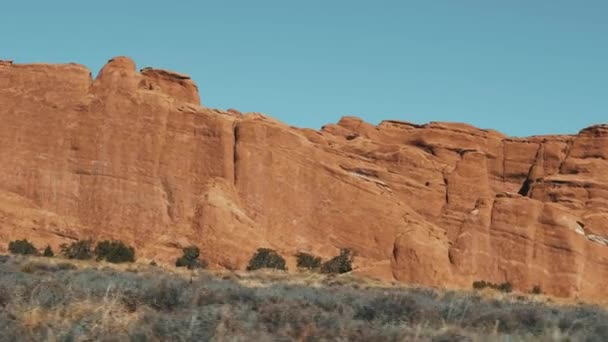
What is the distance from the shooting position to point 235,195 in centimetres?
5209

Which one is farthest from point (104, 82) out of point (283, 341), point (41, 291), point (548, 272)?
point (283, 341)

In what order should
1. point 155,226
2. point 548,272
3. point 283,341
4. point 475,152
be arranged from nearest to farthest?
point 283,341 < point 155,226 < point 548,272 < point 475,152

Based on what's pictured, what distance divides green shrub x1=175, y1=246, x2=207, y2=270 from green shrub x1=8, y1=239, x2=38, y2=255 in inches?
320

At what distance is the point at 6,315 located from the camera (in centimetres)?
1036

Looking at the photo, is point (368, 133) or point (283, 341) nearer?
point (283, 341)

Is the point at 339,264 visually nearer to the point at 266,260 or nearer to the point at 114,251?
the point at 266,260

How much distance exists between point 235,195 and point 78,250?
403 inches

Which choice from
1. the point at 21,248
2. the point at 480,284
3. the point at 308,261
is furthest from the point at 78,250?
the point at 480,284

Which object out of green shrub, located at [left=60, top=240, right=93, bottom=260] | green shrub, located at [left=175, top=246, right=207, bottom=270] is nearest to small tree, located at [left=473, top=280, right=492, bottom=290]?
green shrub, located at [left=175, top=246, right=207, bottom=270]

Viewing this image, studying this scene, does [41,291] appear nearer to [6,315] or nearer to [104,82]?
[6,315]

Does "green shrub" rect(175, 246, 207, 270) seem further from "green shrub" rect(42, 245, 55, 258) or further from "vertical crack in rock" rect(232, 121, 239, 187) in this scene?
"green shrub" rect(42, 245, 55, 258)

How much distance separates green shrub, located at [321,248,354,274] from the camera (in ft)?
164

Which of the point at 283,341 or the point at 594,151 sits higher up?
the point at 594,151

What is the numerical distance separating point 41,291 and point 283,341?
4970 mm
